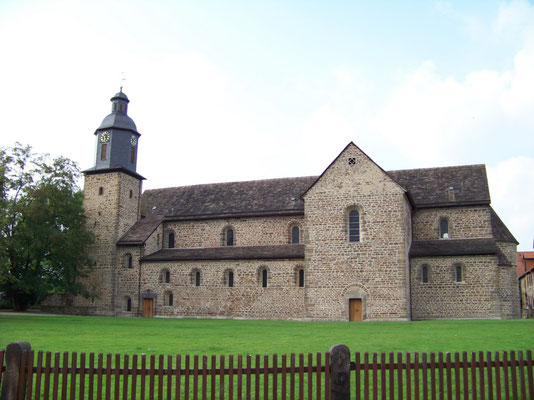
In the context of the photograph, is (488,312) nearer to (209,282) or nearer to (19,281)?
(209,282)

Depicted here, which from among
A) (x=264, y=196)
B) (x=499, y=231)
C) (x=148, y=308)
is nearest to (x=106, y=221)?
(x=148, y=308)

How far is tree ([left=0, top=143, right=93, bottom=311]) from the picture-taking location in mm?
37219

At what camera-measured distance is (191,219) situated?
141ft

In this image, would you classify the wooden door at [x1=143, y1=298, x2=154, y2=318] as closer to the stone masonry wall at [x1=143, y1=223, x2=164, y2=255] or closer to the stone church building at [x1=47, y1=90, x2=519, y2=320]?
the stone church building at [x1=47, y1=90, x2=519, y2=320]

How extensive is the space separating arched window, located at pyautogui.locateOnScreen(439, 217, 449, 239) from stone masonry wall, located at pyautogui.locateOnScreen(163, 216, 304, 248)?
10.1 meters

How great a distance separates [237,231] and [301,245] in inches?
224

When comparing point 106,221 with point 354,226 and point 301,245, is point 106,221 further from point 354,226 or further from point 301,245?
point 354,226

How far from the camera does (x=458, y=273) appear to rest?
115 feet

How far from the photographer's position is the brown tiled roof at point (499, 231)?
37.8 meters

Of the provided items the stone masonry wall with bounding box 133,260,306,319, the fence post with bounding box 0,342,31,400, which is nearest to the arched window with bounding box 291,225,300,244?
the stone masonry wall with bounding box 133,260,306,319

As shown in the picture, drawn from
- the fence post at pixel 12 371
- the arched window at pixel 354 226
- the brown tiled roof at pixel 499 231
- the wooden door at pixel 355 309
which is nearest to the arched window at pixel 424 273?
the wooden door at pixel 355 309

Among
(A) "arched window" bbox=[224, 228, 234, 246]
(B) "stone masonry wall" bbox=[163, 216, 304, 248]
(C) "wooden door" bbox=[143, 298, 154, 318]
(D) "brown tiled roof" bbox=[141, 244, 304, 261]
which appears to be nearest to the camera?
(D) "brown tiled roof" bbox=[141, 244, 304, 261]

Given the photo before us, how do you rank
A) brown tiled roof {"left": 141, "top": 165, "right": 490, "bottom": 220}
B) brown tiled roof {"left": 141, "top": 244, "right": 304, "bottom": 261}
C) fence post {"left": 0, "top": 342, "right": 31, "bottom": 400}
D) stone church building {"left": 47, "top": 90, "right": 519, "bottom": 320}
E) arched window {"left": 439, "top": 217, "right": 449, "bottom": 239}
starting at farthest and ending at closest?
brown tiled roof {"left": 141, "top": 165, "right": 490, "bottom": 220}, arched window {"left": 439, "top": 217, "right": 449, "bottom": 239}, brown tiled roof {"left": 141, "top": 244, "right": 304, "bottom": 261}, stone church building {"left": 47, "top": 90, "right": 519, "bottom": 320}, fence post {"left": 0, "top": 342, "right": 31, "bottom": 400}

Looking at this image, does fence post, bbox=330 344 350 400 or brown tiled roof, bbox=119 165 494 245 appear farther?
brown tiled roof, bbox=119 165 494 245
